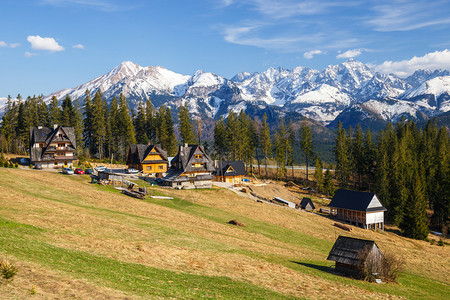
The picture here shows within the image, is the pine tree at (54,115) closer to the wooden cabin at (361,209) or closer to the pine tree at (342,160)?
the wooden cabin at (361,209)

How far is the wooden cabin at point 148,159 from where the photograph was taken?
8850 cm

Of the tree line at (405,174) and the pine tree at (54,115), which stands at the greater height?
the pine tree at (54,115)

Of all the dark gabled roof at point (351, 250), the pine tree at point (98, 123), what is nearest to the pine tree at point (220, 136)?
the pine tree at point (98, 123)

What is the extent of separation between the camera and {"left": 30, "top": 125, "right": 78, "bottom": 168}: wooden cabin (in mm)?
83875

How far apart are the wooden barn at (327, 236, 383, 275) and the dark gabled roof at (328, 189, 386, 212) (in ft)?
128

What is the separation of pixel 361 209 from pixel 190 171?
124ft

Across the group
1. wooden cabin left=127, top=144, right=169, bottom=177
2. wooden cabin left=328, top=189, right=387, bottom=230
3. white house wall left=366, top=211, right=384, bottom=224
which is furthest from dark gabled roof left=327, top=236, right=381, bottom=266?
wooden cabin left=127, top=144, right=169, bottom=177

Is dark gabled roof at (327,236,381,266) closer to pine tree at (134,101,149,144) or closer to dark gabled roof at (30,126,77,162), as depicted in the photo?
dark gabled roof at (30,126,77,162)

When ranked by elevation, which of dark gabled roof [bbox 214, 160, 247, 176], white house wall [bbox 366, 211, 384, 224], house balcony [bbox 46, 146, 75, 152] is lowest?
white house wall [bbox 366, 211, 384, 224]

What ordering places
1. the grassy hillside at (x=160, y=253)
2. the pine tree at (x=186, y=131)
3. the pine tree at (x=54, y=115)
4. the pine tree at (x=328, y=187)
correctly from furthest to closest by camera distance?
the pine tree at (x=186, y=131) < the pine tree at (x=54, y=115) < the pine tree at (x=328, y=187) < the grassy hillside at (x=160, y=253)

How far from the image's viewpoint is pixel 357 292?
2662 centimetres

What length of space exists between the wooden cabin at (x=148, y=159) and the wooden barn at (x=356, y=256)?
2425 inches

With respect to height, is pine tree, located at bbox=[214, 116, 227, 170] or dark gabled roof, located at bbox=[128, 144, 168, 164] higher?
pine tree, located at bbox=[214, 116, 227, 170]

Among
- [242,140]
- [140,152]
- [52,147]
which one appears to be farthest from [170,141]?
[52,147]
